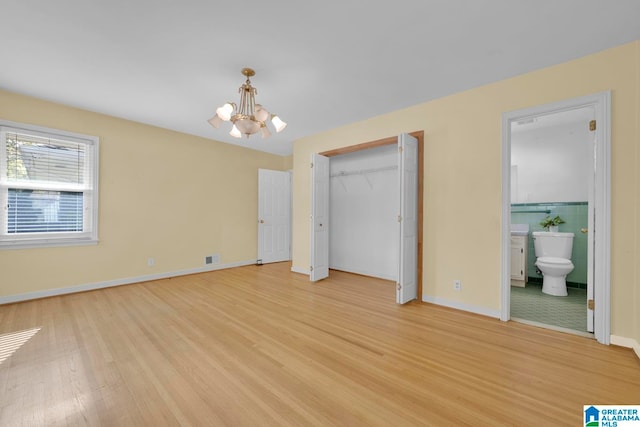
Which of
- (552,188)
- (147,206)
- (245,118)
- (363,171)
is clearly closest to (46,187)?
(147,206)

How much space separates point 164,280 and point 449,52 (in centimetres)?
516

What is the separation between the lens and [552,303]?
329 cm

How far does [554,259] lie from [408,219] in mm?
2272

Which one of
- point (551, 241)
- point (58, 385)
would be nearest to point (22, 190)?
point (58, 385)

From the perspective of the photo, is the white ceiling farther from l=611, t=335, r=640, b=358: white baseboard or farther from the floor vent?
the floor vent

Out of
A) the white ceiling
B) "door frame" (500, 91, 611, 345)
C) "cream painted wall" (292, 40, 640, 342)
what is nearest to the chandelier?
the white ceiling

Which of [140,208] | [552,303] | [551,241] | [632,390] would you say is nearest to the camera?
[632,390]

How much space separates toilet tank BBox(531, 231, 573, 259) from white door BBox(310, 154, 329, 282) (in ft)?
11.1

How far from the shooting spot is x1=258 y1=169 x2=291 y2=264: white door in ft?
19.6

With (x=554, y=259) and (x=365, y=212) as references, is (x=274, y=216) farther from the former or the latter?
(x=554, y=259)

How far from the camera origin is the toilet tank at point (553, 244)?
3.79m

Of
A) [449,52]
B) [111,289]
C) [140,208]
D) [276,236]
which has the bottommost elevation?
[111,289]

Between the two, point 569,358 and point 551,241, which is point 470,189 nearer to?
point 569,358

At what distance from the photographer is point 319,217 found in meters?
4.40
